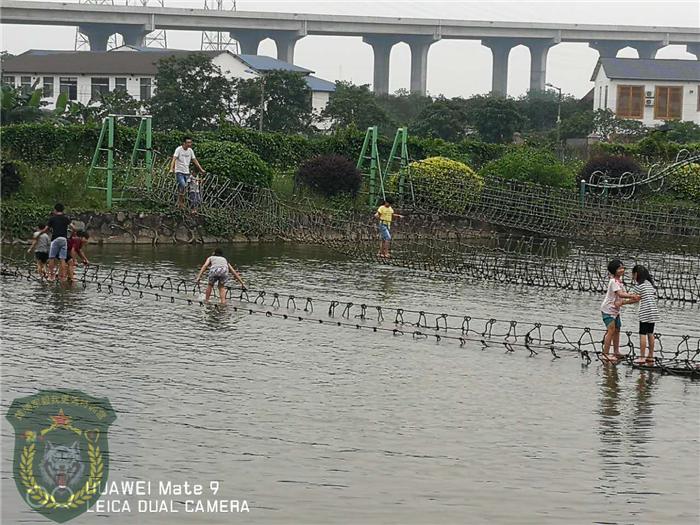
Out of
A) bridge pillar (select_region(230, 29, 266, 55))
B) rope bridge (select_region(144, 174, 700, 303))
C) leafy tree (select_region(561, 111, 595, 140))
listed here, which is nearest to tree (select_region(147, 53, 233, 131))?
rope bridge (select_region(144, 174, 700, 303))

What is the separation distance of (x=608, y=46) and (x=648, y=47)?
17.2ft

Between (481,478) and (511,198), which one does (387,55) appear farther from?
(481,478)

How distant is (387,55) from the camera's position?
12875cm

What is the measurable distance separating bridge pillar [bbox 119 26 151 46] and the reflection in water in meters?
107

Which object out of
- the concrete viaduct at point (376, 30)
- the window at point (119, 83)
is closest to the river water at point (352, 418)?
the window at point (119, 83)

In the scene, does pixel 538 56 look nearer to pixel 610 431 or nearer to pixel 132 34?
pixel 132 34

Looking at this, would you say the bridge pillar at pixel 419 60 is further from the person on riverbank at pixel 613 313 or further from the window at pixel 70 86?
the person on riverbank at pixel 613 313

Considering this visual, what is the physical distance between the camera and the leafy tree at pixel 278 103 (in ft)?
215

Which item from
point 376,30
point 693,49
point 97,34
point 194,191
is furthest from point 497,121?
point 693,49

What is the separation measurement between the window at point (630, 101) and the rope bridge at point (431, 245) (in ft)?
143

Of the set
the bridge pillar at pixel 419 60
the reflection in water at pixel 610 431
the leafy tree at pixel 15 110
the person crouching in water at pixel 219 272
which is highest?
the bridge pillar at pixel 419 60

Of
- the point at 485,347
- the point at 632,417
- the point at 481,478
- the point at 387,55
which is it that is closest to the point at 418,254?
the point at 485,347

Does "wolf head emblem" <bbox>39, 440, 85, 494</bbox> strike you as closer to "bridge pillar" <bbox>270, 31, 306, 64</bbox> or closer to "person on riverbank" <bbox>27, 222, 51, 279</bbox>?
"person on riverbank" <bbox>27, 222, 51, 279</bbox>

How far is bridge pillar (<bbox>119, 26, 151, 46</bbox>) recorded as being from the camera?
119062 mm
